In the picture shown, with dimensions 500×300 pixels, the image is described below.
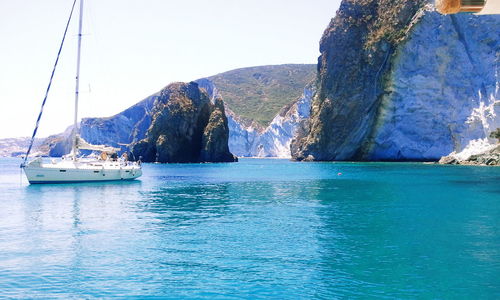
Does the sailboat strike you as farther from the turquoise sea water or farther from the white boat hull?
the turquoise sea water

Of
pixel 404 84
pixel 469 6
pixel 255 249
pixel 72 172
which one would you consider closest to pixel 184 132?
pixel 404 84

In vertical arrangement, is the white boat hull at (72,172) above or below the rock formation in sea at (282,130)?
below

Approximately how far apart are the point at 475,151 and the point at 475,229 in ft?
243

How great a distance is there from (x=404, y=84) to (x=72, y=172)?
72683mm

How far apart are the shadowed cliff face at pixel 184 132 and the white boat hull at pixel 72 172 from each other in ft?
225

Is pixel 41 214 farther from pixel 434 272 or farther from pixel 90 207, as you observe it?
pixel 434 272

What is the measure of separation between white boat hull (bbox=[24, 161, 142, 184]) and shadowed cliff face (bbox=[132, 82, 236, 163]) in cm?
6856

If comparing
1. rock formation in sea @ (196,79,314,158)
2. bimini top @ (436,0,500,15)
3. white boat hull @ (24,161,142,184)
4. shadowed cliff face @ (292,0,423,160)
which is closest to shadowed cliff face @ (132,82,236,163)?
shadowed cliff face @ (292,0,423,160)

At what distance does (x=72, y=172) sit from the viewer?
51.6m

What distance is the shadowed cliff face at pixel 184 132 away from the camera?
127 metres

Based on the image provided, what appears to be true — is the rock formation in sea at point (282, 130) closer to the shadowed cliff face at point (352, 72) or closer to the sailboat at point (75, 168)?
the shadowed cliff face at point (352, 72)

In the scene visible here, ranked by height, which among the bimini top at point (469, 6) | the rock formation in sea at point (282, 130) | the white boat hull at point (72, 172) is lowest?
the white boat hull at point (72, 172)

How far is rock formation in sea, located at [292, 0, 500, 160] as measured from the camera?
89.2 metres

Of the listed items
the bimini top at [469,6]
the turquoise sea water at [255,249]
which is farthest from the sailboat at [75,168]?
the bimini top at [469,6]
